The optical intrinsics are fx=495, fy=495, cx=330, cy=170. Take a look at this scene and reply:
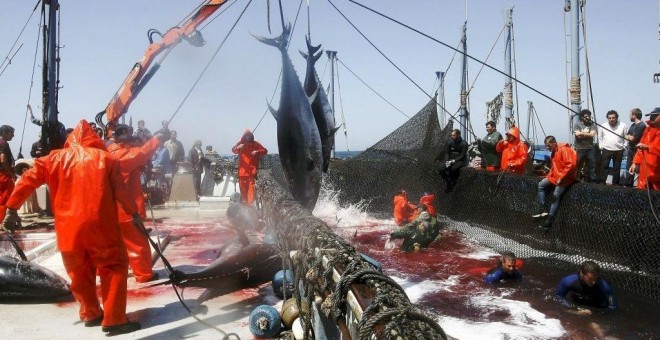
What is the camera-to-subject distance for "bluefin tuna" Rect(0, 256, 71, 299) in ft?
17.5

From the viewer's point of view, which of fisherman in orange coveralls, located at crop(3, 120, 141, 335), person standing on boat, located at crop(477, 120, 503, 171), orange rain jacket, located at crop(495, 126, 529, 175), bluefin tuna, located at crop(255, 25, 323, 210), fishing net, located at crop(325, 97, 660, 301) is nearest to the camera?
fisherman in orange coveralls, located at crop(3, 120, 141, 335)

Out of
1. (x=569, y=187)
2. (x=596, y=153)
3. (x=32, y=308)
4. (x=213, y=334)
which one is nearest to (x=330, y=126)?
(x=213, y=334)

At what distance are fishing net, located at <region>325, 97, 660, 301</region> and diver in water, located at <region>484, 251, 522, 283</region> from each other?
140 cm

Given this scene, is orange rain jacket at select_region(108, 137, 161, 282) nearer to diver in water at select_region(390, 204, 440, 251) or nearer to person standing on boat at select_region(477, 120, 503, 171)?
diver in water at select_region(390, 204, 440, 251)

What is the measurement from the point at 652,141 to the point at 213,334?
23.1 feet

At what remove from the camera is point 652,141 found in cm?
762

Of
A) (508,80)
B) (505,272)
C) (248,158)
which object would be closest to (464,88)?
(508,80)

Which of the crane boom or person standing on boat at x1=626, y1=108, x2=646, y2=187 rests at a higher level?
the crane boom

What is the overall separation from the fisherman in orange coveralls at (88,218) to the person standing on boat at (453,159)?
10.1 meters

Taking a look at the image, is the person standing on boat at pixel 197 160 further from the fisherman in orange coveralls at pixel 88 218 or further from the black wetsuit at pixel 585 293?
the black wetsuit at pixel 585 293

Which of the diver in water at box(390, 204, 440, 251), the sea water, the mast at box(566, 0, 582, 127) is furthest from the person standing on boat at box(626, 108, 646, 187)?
the diver in water at box(390, 204, 440, 251)

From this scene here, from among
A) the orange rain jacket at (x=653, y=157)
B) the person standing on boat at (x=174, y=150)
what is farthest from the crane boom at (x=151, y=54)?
the orange rain jacket at (x=653, y=157)

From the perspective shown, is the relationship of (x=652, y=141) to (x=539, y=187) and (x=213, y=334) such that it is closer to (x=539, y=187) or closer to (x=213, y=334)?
(x=539, y=187)

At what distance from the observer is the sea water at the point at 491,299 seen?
6148mm
